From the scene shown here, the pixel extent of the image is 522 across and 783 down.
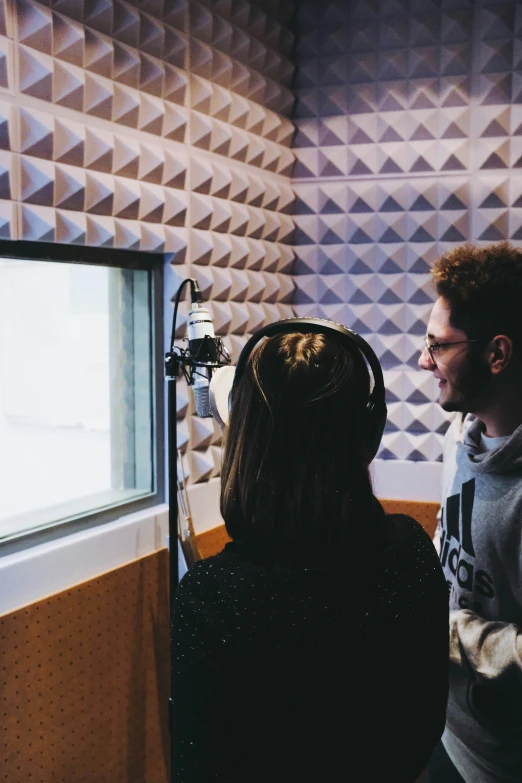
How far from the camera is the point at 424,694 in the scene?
1.03m

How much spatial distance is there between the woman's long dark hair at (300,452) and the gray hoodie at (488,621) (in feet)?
2.05

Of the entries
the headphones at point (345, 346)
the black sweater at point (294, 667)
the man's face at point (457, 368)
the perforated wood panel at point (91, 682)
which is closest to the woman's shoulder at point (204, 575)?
the black sweater at point (294, 667)

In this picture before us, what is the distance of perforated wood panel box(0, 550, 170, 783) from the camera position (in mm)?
2131

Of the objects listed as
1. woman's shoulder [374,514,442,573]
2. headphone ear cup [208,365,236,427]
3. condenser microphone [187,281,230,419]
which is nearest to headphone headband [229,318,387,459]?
woman's shoulder [374,514,442,573]

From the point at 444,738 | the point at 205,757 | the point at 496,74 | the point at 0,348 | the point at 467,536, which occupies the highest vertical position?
the point at 496,74

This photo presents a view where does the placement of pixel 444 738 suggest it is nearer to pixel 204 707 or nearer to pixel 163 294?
pixel 204 707

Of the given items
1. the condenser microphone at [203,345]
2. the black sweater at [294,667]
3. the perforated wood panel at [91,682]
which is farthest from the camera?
the perforated wood panel at [91,682]

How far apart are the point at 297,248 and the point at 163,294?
0.97 m

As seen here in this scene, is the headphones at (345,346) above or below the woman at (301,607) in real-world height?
above

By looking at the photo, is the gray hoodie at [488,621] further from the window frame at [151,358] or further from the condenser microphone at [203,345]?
the window frame at [151,358]

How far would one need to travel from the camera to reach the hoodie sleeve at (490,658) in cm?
138

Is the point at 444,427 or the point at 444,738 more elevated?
the point at 444,427

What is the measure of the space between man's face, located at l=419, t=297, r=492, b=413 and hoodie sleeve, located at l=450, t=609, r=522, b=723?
453 millimetres

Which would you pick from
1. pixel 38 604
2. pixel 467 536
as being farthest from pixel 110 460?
pixel 467 536
